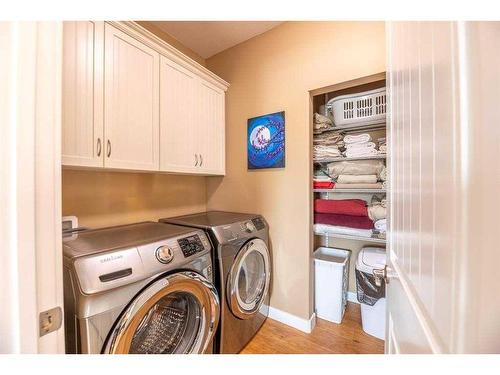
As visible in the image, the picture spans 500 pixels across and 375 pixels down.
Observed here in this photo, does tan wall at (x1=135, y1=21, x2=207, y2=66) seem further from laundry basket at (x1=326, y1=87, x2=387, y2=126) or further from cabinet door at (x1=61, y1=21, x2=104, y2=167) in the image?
laundry basket at (x1=326, y1=87, x2=387, y2=126)

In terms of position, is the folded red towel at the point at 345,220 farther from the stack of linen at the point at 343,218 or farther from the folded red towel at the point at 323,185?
the folded red towel at the point at 323,185

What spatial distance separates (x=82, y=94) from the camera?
3.47ft

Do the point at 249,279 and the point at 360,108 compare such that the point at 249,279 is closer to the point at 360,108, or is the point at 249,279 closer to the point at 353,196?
the point at 353,196

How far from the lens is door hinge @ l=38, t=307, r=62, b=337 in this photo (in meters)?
0.47

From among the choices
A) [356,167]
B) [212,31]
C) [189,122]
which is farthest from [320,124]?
[212,31]

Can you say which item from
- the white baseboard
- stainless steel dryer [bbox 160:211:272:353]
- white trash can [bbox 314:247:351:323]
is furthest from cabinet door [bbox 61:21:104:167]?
the white baseboard

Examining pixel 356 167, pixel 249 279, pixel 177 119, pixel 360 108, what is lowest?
pixel 249 279

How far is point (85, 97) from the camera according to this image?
3.51 feet

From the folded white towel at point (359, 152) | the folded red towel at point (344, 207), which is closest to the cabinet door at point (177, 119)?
the folded red towel at point (344, 207)

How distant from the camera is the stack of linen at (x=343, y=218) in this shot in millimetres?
1638

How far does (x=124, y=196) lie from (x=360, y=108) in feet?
6.56

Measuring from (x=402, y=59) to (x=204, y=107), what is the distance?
148 cm

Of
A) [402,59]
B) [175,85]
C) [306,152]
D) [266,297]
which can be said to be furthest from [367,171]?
[175,85]

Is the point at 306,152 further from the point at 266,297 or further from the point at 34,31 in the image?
the point at 34,31
